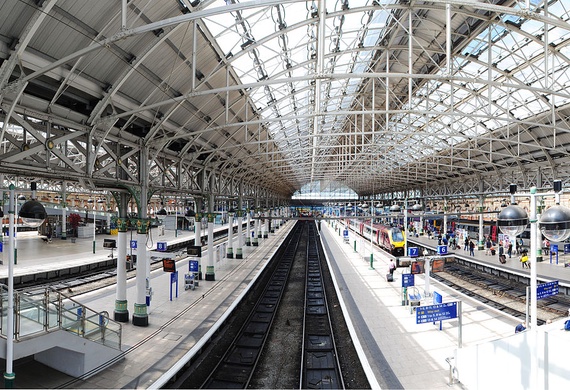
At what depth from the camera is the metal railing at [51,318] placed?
776cm

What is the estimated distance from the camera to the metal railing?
7.76 metres

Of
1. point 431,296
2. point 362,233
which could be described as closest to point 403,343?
point 431,296

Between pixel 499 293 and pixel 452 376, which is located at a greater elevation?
pixel 452 376

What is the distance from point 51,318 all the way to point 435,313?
1047cm

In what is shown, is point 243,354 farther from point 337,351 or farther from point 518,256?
point 518,256

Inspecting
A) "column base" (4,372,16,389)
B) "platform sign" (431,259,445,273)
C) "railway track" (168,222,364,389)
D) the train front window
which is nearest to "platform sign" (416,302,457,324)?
"railway track" (168,222,364,389)

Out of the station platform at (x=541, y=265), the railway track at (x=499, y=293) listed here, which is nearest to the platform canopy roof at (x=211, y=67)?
the station platform at (x=541, y=265)

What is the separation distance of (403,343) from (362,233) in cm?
3348

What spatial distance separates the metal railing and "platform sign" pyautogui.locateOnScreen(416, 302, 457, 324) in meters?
8.87

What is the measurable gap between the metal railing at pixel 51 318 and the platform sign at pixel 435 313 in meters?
8.87

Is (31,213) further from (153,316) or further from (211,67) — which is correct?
(153,316)

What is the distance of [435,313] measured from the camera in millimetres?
10078

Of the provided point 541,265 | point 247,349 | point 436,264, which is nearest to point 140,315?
point 247,349

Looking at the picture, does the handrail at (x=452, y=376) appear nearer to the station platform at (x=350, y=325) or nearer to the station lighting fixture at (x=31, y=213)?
the station platform at (x=350, y=325)
